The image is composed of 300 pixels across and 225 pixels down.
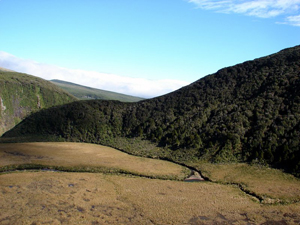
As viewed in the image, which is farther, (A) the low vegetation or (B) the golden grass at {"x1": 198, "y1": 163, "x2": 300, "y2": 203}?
(B) the golden grass at {"x1": 198, "y1": 163, "x2": 300, "y2": 203}

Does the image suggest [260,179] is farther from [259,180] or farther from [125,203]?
[125,203]

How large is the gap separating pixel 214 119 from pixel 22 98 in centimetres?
13201

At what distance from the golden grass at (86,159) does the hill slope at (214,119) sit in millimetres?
7122

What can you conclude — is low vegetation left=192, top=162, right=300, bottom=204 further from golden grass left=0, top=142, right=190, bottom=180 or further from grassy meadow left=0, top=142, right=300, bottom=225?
golden grass left=0, top=142, right=190, bottom=180

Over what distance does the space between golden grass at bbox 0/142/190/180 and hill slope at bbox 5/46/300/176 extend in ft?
23.4

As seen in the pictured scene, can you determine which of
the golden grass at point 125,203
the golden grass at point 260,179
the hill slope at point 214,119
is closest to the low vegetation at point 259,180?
the golden grass at point 260,179

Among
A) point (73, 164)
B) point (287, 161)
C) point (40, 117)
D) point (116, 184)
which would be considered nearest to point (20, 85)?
point (40, 117)

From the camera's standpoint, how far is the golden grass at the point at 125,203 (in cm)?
3056

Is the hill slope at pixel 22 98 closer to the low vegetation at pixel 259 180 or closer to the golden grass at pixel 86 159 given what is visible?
the golden grass at pixel 86 159

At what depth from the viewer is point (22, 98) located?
163 metres

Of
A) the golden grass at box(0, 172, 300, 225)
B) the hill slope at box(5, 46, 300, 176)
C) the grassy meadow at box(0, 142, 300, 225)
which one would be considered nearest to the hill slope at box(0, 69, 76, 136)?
the hill slope at box(5, 46, 300, 176)

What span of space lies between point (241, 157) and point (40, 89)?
159650 millimetres

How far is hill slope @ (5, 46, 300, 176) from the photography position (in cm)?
5878

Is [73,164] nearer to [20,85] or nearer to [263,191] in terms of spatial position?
[263,191]
